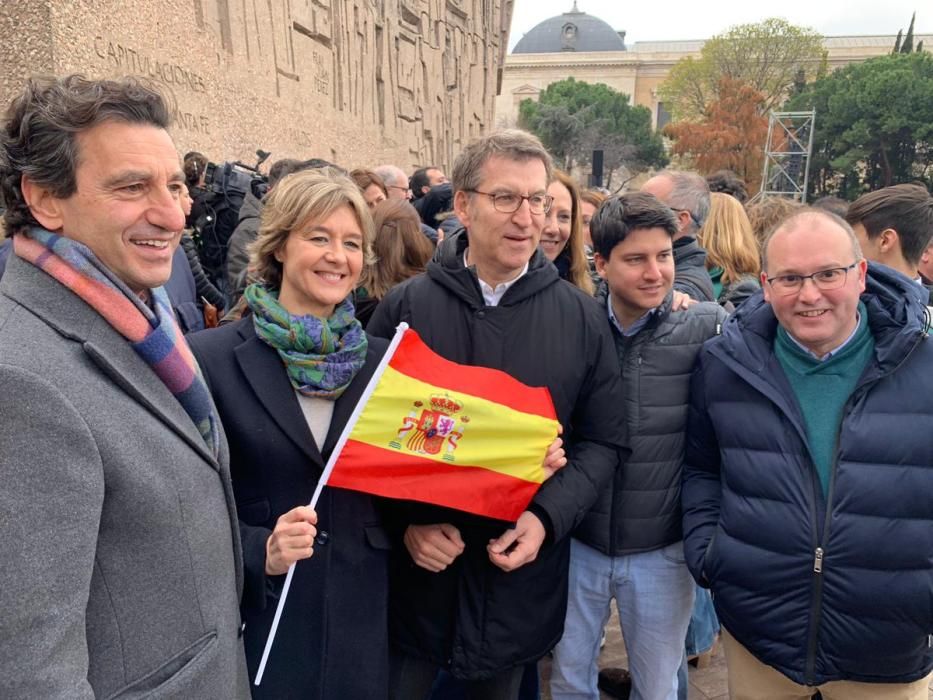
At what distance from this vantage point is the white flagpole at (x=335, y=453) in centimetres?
162

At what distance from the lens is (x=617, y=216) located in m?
2.18

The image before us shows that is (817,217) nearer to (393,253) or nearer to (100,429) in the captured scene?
(393,253)

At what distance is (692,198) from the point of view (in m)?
3.27

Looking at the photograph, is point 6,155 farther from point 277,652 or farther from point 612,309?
point 612,309

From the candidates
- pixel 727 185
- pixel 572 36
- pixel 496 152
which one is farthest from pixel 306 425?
pixel 572 36

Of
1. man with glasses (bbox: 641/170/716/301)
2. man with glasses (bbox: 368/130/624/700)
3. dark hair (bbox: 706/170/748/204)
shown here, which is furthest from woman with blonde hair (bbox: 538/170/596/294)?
dark hair (bbox: 706/170/748/204)

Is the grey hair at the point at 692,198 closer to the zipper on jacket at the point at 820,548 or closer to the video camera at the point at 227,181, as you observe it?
the zipper on jacket at the point at 820,548

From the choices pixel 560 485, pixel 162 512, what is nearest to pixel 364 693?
pixel 560 485

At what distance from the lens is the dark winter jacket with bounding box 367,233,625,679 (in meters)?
1.92

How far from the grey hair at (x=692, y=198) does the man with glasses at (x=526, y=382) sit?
1.38 meters

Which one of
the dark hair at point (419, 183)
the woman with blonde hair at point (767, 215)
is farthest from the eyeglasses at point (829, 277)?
the dark hair at point (419, 183)

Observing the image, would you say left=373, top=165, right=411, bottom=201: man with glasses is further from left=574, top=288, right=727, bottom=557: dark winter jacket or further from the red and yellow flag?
the red and yellow flag

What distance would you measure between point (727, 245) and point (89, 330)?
10.2 feet

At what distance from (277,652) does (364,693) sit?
0.25m
